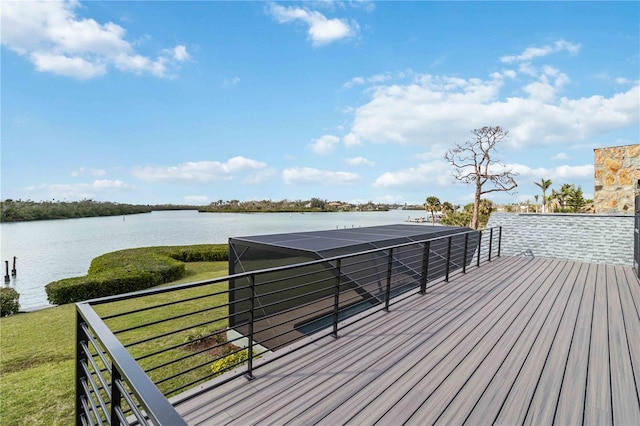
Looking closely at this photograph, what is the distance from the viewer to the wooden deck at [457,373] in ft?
5.87

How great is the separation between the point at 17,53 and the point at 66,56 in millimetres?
1455

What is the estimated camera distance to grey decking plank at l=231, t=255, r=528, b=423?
1814mm

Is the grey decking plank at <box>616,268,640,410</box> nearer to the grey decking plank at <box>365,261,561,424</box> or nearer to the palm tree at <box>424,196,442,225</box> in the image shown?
the grey decking plank at <box>365,261,561,424</box>

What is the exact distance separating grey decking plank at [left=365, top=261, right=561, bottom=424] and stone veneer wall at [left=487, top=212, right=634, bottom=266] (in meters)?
4.93

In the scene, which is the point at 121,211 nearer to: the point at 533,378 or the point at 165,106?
the point at 165,106

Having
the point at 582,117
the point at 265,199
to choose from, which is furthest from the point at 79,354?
the point at 265,199

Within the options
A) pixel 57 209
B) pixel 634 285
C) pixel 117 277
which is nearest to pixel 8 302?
pixel 117 277

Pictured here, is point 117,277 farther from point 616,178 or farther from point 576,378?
point 616,178

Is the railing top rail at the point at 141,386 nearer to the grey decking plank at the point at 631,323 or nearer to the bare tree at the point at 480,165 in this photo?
the grey decking plank at the point at 631,323

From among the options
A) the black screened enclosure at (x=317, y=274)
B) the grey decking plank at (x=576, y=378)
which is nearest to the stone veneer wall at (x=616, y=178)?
the black screened enclosure at (x=317, y=274)

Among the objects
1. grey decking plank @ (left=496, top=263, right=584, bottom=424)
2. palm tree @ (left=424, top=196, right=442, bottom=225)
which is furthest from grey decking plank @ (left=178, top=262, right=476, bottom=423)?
palm tree @ (left=424, top=196, right=442, bottom=225)

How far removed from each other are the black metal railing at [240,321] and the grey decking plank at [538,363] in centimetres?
136

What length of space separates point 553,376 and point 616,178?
1143cm

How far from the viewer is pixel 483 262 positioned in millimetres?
6879
